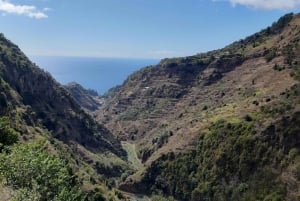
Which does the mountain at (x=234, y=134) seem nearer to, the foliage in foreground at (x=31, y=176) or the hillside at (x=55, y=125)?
the hillside at (x=55, y=125)

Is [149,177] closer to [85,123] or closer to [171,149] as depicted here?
[171,149]

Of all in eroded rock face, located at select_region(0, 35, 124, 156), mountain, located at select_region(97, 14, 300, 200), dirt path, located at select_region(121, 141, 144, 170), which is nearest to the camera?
mountain, located at select_region(97, 14, 300, 200)

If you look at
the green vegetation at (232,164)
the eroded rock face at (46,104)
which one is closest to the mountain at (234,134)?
the green vegetation at (232,164)

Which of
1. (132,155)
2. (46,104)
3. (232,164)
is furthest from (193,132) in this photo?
(46,104)

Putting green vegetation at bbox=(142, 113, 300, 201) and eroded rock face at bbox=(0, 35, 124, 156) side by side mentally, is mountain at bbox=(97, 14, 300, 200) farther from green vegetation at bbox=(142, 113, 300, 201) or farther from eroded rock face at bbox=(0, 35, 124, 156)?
eroded rock face at bbox=(0, 35, 124, 156)

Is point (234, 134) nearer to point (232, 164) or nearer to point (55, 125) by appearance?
point (232, 164)

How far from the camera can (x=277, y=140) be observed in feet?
346

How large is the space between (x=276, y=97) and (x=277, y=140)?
21919mm

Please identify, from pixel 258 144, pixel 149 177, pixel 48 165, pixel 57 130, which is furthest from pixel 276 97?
pixel 48 165

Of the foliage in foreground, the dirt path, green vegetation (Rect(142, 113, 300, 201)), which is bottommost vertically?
the dirt path

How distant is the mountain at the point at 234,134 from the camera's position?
102m

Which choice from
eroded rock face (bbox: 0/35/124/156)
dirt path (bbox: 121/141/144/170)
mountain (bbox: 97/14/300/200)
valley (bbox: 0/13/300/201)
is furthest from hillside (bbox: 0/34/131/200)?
mountain (bbox: 97/14/300/200)

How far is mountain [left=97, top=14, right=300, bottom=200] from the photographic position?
102 m

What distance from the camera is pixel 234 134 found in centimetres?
11700
